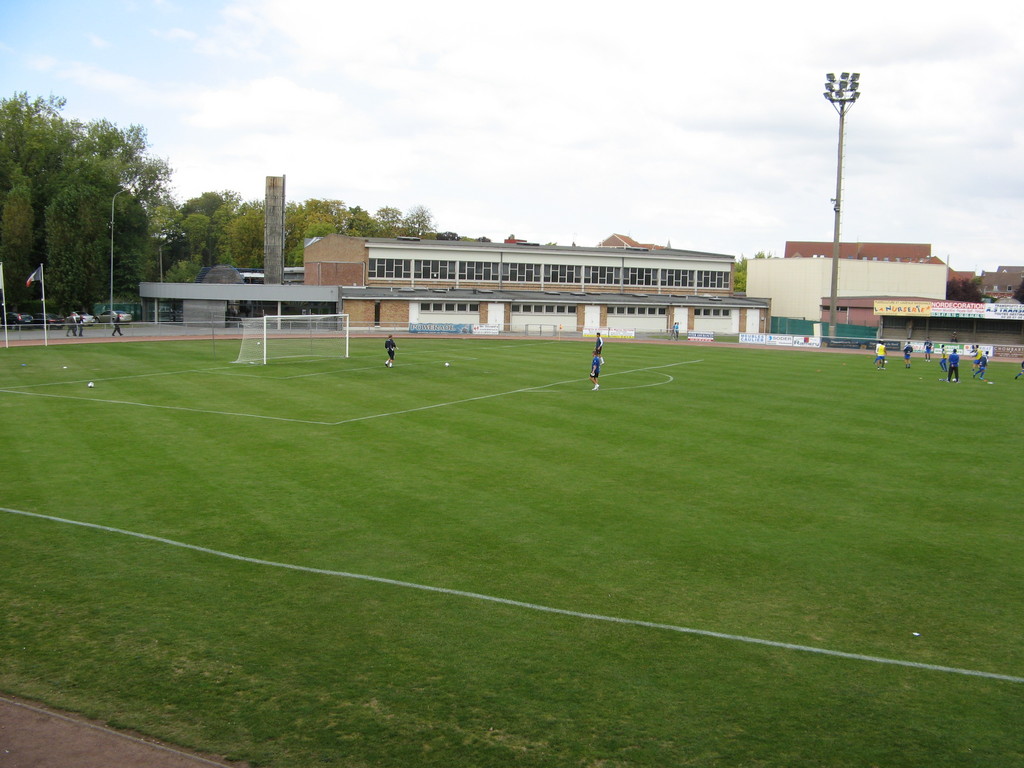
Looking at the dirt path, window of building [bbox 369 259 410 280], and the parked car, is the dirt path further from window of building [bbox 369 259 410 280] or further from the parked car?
the parked car

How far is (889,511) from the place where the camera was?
14461 mm

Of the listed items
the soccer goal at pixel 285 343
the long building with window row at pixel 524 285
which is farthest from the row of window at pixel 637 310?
the soccer goal at pixel 285 343

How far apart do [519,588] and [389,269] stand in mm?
68710

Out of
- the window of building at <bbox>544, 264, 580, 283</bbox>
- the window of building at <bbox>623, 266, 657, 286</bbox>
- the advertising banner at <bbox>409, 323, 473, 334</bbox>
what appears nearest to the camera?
the advertising banner at <bbox>409, 323, 473, 334</bbox>

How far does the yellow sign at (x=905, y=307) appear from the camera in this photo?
2601 inches

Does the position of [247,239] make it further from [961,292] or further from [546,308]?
[961,292]

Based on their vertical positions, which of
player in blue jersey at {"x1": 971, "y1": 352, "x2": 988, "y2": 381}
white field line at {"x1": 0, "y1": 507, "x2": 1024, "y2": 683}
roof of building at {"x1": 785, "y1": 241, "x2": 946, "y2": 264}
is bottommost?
white field line at {"x1": 0, "y1": 507, "x2": 1024, "y2": 683}

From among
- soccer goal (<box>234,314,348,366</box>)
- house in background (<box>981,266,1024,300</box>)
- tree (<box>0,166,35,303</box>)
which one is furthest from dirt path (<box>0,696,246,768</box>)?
house in background (<box>981,266,1024,300</box>)

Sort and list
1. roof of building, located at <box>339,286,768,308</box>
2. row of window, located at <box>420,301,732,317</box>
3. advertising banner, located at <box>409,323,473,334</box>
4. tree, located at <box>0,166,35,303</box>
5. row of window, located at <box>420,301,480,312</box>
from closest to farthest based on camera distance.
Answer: advertising banner, located at <box>409,323,473,334</box>, tree, located at <box>0,166,35,303</box>, roof of building, located at <box>339,286,768,308</box>, row of window, located at <box>420,301,480,312</box>, row of window, located at <box>420,301,732,317</box>

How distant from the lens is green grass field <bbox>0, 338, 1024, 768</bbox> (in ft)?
23.2

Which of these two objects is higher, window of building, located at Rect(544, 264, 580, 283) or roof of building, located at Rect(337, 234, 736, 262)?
roof of building, located at Rect(337, 234, 736, 262)

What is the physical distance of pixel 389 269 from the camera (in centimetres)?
7650

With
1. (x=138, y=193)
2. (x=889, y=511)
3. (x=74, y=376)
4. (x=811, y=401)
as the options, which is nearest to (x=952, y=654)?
(x=889, y=511)

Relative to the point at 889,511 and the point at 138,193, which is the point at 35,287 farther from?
the point at 889,511
